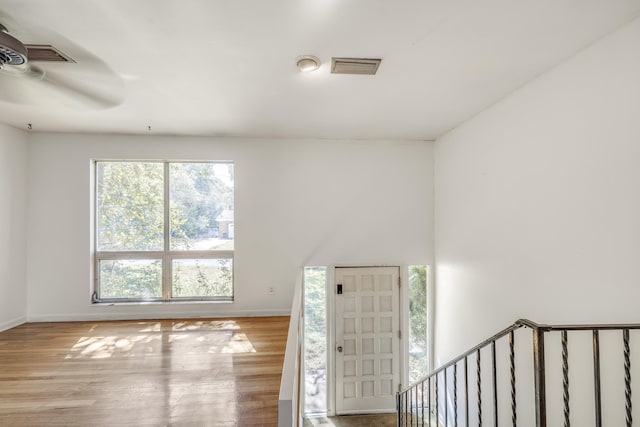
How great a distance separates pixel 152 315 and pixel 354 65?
3.82 m

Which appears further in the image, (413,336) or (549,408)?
(413,336)

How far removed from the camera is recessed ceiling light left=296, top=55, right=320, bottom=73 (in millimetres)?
1976

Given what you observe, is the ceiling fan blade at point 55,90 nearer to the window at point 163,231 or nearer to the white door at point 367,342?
the window at point 163,231

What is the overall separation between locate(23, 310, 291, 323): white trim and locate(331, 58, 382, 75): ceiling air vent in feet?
9.94

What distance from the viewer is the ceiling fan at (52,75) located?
1.64m

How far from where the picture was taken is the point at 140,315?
3.74 metres

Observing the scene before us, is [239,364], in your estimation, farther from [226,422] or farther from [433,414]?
[433,414]

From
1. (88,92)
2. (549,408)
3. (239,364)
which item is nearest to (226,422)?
(239,364)

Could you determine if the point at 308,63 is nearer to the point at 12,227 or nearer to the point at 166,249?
the point at 166,249

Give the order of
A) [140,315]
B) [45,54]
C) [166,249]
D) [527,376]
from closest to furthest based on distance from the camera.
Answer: [45,54] → [527,376] → [140,315] → [166,249]

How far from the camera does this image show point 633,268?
1629 mm

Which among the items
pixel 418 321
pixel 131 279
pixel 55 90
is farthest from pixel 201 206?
pixel 418 321

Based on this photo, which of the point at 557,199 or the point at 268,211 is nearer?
the point at 557,199

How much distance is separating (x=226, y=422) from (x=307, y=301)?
244cm
